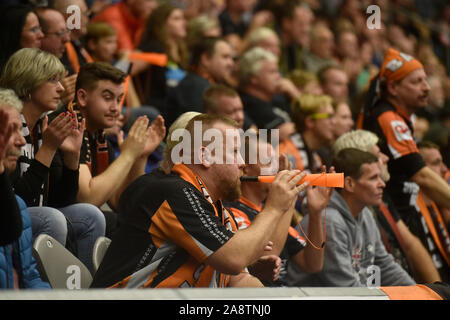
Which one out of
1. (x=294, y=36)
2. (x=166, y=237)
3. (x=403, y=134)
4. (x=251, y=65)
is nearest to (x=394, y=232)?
(x=403, y=134)

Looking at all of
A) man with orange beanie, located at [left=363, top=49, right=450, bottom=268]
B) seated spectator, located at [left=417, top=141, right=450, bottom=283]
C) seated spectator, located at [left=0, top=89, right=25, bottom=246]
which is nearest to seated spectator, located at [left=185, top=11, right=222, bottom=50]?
man with orange beanie, located at [left=363, top=49, right=450, bottom=268]

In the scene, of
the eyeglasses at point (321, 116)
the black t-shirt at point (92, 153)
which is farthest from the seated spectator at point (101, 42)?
the eyeglasses at point (321, 116)

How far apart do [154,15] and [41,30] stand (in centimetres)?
197

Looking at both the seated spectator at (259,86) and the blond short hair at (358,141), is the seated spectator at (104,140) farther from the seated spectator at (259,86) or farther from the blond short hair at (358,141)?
the seated spectator at (259,86)

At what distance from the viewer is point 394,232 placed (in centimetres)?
479

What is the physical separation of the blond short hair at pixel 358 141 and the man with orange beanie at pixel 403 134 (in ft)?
0.70

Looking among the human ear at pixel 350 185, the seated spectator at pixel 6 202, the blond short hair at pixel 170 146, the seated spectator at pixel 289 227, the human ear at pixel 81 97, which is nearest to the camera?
the seated spectator at pixel 6 202

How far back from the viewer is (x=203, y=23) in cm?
641

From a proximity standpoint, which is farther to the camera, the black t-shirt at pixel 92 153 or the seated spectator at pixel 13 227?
the black t-shirt at pixel 92 153

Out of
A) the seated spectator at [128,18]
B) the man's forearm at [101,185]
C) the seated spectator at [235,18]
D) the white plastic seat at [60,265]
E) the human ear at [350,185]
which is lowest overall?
the white plastic seat at [60,265]

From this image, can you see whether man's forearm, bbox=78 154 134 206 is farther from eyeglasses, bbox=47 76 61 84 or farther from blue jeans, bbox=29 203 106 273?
eyeglasses, bbox=47 76 61 84

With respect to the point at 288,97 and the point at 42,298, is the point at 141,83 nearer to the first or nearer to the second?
the point at 288,97

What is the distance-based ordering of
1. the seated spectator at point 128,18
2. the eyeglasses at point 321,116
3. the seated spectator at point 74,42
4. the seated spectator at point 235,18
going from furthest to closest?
the seated spectator at point 235,18, the seated spectator at point 128,18, the eyeglasses at point 321,116, the seated spectator at point 74,42

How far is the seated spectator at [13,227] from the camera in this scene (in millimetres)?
2500
